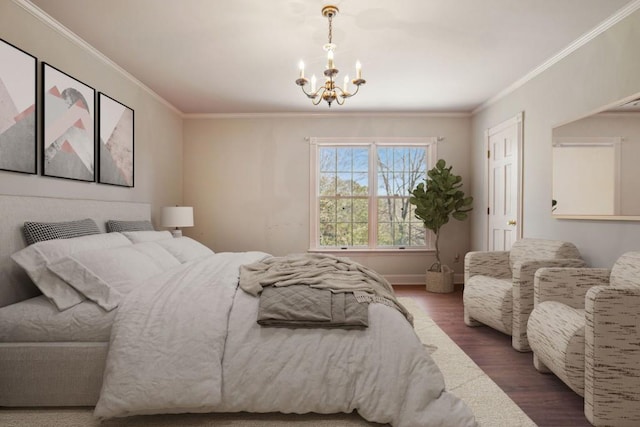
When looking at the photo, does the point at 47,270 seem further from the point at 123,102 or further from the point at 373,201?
the point at 373,201

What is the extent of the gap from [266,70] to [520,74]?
9.07ft

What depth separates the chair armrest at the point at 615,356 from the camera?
1839 mm

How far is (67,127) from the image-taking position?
2947mm

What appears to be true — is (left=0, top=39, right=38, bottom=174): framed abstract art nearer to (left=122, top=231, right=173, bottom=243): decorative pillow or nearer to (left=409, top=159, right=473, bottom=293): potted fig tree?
(left=122, top=231, right=173, bottom=243): decorative pillow

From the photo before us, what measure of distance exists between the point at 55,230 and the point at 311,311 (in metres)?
1.96

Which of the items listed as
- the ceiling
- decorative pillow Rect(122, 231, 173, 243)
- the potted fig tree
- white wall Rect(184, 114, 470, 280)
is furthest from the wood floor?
decorative pillow Rect(122, 231, 173, 243)

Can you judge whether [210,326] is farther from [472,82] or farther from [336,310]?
[472,82]

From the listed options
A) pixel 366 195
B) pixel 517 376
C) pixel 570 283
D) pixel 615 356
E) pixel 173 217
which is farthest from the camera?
pixel 366 195

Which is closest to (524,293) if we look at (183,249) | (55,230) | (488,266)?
(488,266)

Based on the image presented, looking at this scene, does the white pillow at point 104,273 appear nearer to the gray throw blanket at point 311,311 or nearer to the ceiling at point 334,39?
the gray throw blanket at point 311,311

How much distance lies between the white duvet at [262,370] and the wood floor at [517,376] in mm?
686

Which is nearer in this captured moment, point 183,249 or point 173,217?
point 183,249

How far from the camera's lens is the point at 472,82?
4.11 m

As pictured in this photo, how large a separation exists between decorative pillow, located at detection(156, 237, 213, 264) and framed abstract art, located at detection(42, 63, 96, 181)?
971 mm
